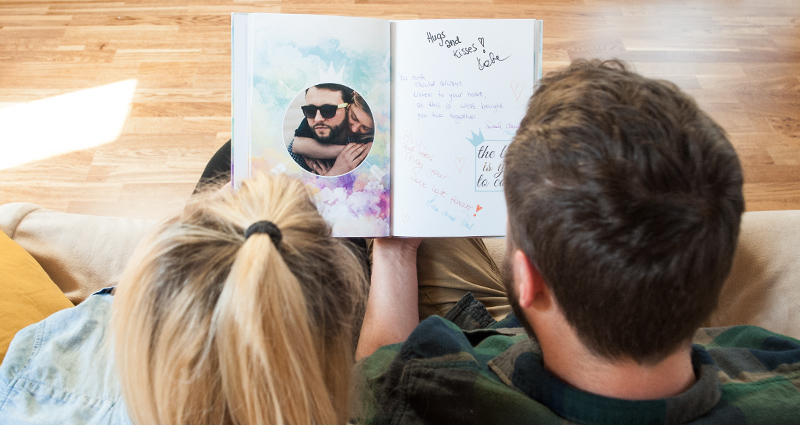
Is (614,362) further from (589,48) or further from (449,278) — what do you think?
(589,48)

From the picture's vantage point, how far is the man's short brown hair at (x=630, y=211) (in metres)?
0.47

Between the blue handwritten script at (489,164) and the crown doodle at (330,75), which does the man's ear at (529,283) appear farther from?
the crown doodle at (330,75)

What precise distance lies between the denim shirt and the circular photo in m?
0.37

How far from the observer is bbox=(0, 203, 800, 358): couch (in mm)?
804

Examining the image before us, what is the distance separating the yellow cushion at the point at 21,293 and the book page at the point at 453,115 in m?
0.52

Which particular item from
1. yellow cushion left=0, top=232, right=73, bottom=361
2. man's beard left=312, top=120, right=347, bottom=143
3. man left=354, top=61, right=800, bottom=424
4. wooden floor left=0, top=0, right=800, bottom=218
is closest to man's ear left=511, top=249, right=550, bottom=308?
man left=354, top=61, right=800, bottom=424

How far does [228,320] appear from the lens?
47 cm

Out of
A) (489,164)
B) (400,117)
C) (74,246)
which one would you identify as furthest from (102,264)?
(489,164)

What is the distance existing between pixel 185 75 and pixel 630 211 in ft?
5.01

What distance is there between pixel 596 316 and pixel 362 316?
0.45 m

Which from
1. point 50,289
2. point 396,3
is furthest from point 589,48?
point 50,289

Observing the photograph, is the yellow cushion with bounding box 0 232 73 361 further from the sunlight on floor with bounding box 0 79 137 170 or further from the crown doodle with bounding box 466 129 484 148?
the sunlight on floor with bounding box 0 79 137 170

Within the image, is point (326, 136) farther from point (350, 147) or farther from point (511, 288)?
point (511, 288)

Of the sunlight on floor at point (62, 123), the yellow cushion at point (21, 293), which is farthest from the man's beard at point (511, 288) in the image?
the sunlight on floor at point (62, 123)
